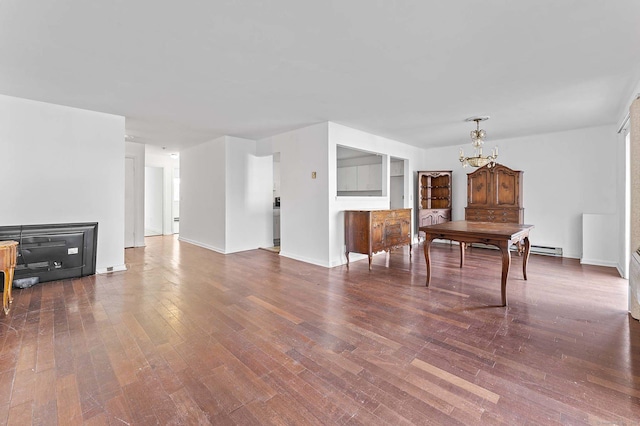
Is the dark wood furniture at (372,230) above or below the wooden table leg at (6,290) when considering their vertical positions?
above

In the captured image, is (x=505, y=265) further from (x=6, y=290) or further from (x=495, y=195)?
(x=6, y=290)

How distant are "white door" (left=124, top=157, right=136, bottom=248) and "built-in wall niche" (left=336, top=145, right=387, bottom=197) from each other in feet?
16.0

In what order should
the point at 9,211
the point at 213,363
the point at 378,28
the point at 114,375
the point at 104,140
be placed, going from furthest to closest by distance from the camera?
the point at 104,140, the point at 9,211, the point at 378,28, the point at 213,363, the point at 114,375

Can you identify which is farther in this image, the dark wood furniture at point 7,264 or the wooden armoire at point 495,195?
the wooden armoire at point 495,195

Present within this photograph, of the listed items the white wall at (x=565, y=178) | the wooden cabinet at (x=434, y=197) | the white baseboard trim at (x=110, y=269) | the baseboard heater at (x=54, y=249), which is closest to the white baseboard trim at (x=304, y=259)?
the white baseboard trim at (x=110, y=269)

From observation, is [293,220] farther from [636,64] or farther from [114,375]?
[636,64]

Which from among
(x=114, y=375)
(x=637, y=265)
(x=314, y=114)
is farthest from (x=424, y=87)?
(x=114, y=375)

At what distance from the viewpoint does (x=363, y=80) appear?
3.09 meters

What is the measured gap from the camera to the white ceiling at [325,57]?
1.95 meters

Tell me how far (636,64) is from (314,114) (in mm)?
3453

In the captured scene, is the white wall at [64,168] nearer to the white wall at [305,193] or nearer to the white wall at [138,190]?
the white wall at [138,190]

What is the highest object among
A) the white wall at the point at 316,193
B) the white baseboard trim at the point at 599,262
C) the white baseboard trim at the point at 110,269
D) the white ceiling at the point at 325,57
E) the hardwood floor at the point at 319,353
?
the white ceiling at the point at 325,57

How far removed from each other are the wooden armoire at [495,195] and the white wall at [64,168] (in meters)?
6.63

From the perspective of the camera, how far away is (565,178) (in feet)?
18.3
